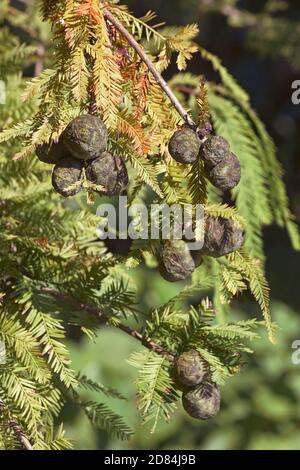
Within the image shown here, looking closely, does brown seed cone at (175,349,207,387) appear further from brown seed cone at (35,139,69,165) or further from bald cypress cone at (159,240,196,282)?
brown seed cone at (35,139,69,165)

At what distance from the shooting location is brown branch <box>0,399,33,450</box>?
0.68m

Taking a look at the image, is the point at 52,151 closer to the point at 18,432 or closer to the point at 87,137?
the point at 87,137

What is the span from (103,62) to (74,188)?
0.11 meters

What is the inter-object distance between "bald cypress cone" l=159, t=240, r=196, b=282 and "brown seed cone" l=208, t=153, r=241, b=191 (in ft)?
0.21

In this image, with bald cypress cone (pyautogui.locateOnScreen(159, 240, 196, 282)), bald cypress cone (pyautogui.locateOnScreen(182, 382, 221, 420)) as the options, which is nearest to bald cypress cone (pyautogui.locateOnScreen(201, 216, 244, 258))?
bald cypress cone (pyautogui.locateOnScreen(159, 240, 196, 282))

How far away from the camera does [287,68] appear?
3125mm

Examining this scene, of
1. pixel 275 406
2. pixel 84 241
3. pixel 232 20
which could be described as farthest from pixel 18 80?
pixel 275 406

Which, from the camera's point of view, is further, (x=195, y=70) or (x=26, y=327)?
(x=195, y=70)

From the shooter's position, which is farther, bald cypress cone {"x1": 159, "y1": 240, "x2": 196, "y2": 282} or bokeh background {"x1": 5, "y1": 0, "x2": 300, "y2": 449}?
bokeh background {"x1": 5, "y1": 0, "x2": 300, "y2": 449}

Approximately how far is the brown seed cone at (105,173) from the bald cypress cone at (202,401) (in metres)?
0.19

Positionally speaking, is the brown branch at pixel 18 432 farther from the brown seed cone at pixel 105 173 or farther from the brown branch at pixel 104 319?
the brown seed cone at pixel 105 173

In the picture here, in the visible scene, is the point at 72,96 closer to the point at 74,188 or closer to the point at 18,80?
the point at 74,188

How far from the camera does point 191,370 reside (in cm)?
66

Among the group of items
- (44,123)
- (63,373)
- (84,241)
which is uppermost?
(44,123)
